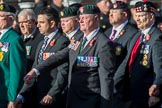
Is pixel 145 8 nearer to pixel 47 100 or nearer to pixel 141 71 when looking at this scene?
pixel 141 71

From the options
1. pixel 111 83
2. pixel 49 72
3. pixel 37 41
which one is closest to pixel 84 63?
pixel 111 83

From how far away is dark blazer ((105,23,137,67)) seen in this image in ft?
29.5

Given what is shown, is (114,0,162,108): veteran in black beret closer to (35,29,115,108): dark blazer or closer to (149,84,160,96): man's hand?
(149,84,160,96): man's hand

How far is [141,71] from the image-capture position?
8.63 meters

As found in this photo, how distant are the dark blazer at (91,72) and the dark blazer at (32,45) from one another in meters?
1.25

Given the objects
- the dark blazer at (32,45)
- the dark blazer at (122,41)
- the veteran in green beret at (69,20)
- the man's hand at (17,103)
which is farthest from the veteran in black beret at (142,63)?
the man's hand at (17,103)

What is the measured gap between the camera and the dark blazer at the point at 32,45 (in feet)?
30.0

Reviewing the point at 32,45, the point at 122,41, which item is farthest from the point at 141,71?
the point at 32,45

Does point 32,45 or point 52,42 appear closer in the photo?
point 52,42

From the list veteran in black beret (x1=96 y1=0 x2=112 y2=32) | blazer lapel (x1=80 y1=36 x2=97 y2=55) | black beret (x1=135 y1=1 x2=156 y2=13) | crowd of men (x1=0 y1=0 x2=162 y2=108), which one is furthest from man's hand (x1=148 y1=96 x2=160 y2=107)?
veteran in black beret (x1=96 y1=0 x2=112 y2=32)

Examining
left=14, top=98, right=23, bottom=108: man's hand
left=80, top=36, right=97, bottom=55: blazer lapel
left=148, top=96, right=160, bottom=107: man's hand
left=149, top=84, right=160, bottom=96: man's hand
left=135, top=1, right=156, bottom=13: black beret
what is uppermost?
left=135, top=1, right=156, bottom=13: black beret

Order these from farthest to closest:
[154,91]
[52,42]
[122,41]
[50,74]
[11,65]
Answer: [122,41] < [52,42] < [50,74] < [11,65] < [154,91]

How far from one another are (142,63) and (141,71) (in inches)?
4.1

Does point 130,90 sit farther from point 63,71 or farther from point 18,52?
point 18,52
